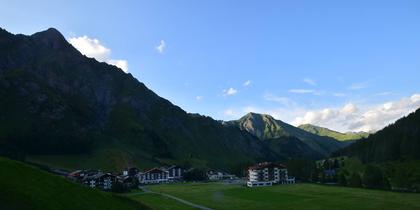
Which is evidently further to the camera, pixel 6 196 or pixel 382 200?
pixel 382 200

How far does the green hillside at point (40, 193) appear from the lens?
41.8 meters

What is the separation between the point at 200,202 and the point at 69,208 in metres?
82.4

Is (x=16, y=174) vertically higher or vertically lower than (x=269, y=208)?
higher

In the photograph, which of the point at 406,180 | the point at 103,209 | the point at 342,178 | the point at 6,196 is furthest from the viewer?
the point at 342,178

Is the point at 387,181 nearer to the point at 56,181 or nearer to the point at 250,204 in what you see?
the point at 250,204

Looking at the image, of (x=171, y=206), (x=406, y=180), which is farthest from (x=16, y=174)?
(x=406, y=180)

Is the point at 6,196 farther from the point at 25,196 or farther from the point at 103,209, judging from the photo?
the point at 103,209

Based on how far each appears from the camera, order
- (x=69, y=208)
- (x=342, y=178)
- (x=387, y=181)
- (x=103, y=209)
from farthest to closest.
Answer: (x=342, y=178), (x=387, y=181), (x=103, y=209), (x=69, y=208)

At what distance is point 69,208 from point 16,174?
22.4ft

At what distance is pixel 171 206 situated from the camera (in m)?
115

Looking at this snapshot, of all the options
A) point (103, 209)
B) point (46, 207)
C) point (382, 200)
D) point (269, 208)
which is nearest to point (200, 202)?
point (269, 208)

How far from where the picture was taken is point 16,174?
47.6 m

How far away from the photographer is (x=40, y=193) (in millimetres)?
45500

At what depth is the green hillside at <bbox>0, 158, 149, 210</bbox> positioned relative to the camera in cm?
4175
